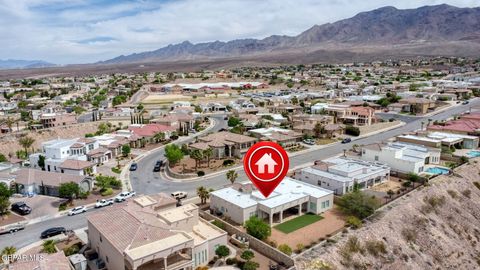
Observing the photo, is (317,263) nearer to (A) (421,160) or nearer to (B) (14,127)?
(A) (421,160)

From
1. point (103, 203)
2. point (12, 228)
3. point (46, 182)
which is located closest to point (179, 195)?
point (103, 203)

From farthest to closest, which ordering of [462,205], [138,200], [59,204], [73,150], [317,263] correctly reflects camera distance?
1. [73,150]
2. [462,205]
3. [59,204]
4. [138,200]
5. [317,263]

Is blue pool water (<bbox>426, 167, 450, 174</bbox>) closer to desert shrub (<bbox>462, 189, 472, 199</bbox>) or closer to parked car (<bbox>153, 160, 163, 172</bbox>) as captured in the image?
desert shrub (<bbox>462, 189, 472, 199</bbox>)

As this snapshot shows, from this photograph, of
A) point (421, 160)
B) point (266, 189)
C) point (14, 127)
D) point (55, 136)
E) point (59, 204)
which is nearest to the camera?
point (266, 189)

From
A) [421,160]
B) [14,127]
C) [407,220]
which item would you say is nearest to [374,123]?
[421,160]

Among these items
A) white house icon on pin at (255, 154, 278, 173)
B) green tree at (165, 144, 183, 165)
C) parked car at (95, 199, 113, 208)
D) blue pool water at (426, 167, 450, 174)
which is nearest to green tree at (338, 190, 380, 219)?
blue pool water at (426, 167, 450, 174)

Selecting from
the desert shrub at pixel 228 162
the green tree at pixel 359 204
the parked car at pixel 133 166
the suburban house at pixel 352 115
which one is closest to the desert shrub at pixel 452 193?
the green tree at pixel 359 204
